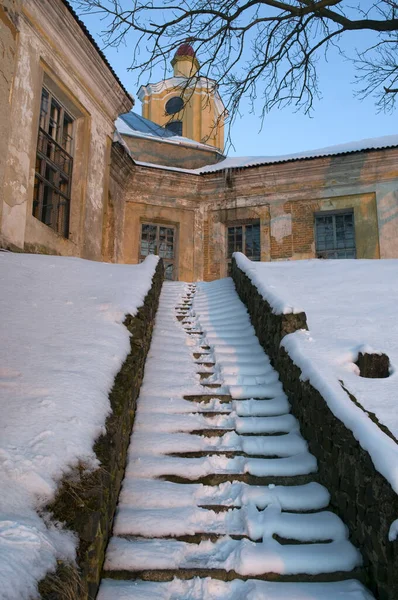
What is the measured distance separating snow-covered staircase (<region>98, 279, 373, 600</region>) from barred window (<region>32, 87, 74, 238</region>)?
6087mm

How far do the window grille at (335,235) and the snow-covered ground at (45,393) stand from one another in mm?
9752

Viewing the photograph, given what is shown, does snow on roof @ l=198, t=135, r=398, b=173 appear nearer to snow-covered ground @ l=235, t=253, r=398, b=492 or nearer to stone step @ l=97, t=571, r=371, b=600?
snow-covered ground @ l=235, t=253, r=398, b=492

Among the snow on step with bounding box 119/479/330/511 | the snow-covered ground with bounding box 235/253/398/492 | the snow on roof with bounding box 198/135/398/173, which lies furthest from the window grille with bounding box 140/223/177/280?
the snow on step with bounding box 119/479/330/511

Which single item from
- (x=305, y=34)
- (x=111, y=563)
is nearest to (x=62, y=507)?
(x=111, y=563)

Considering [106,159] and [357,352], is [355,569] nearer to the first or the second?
[357,352]

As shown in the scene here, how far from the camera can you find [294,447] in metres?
3.60

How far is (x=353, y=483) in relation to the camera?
2736 millimetres

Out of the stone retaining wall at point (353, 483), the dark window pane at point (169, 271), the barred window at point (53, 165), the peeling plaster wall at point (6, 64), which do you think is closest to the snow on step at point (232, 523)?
the stone retaining wall at point (353, 483)

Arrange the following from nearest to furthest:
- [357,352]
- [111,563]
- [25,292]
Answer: [111,563], [357,352], [25,292]

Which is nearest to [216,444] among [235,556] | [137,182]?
[235,556]

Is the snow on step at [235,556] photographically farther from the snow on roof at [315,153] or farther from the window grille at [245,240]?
the snow on roof at [315,153]

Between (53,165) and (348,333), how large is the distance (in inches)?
302

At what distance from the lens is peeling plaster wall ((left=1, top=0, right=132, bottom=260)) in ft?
26.6

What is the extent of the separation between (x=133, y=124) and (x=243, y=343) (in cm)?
1578
